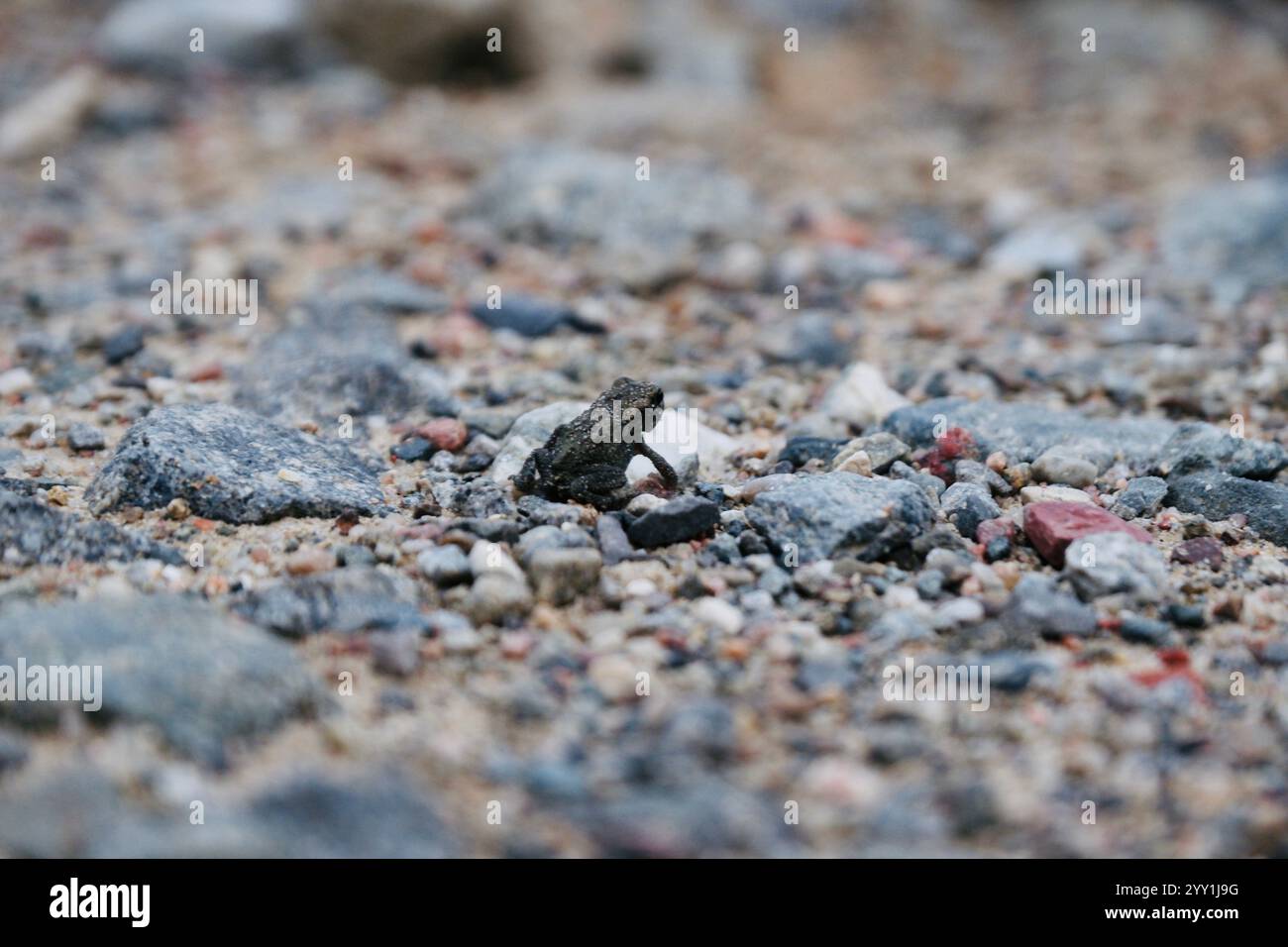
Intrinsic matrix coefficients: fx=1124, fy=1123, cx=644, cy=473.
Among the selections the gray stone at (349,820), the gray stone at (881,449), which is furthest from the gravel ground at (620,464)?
the gray stone at (881,449)

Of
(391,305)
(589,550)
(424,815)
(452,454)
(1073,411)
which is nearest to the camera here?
(424,815)

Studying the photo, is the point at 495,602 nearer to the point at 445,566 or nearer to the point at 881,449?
the point at 445,566

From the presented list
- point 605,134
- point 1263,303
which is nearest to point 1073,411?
point 1263,303

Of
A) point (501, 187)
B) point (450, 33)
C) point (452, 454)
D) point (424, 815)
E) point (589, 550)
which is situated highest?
point (450, 33)

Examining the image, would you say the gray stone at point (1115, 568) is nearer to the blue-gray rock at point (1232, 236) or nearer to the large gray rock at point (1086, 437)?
the large gray rock at point (1086, 437)

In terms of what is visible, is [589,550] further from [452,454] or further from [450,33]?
[450,33]
